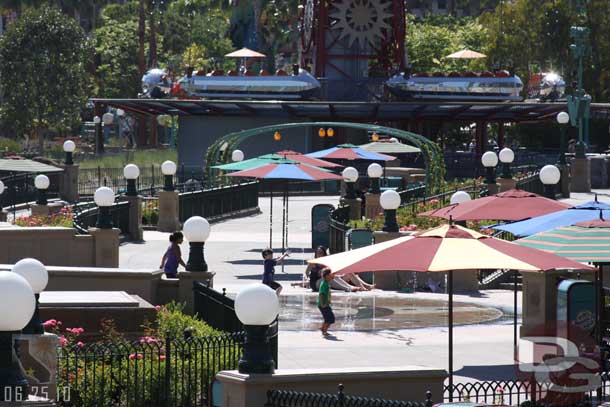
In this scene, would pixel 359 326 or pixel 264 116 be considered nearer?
pixel 359 326

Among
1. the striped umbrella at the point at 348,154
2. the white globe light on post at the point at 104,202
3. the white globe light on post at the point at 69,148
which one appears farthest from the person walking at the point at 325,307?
the white globe light on post at the point at 69,148

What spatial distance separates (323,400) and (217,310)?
690cm

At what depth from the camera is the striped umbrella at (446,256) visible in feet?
54.9

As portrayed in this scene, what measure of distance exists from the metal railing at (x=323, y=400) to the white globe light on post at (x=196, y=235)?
27.5 ft

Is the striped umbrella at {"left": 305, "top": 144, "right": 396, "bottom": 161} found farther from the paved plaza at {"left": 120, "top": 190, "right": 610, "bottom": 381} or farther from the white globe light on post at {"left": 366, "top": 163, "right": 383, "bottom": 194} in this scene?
the paved plaza at {"left": 120, "top": 190, "right": 610, "bottom": 381}

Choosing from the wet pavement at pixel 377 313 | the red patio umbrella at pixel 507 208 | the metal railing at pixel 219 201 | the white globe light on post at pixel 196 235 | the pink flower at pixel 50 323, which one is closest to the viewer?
the pink flower at pixel 50 323

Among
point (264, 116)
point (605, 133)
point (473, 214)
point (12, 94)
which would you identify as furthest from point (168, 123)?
point (473, 214)

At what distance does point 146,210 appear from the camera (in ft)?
139

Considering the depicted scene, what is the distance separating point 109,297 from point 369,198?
19.1 metres

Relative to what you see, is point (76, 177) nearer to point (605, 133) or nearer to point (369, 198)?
point (369, 198)

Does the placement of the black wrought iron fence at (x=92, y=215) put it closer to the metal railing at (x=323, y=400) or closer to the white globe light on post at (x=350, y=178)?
the white globe light on post at (x=350, y=178)

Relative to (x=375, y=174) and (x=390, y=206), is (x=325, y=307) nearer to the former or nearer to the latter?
(x=390, y=206)

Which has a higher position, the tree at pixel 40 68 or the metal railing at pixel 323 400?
the tree at pixel 40 68

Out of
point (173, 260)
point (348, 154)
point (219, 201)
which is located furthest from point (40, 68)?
point (173, 260)
